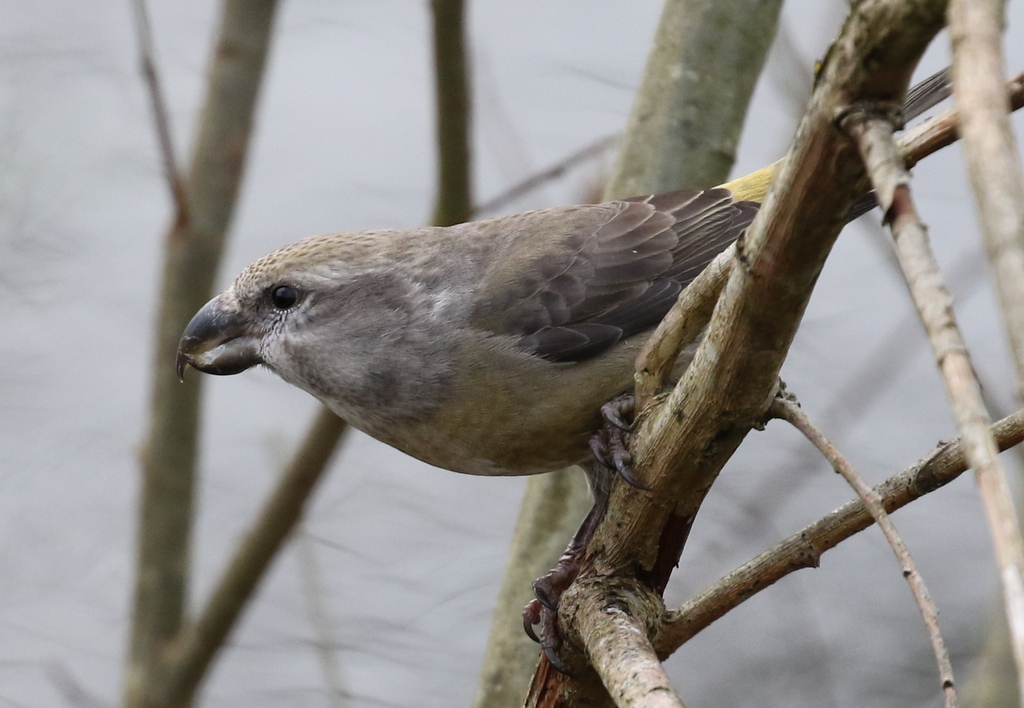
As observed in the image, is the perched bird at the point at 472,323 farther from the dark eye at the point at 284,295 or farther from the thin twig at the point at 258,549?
the thin twig at the point at 258,549

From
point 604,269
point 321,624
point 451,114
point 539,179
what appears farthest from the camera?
point 321,624

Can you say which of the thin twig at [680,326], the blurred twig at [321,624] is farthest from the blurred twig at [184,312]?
the thin twig at [680,326]

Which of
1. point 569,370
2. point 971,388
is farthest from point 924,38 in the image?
point 569,370

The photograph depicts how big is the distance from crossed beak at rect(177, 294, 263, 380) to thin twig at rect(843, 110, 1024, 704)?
250 cm

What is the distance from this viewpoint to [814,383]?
17.0ft

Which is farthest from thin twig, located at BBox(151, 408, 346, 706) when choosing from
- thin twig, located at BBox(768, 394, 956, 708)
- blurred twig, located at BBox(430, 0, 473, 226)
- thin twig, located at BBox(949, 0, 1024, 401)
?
thin twig, located at BBox(949, 0, 1024, 401)

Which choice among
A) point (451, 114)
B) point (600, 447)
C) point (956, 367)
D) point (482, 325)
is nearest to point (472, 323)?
point (482, 325)

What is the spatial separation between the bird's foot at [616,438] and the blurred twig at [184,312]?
6.98 feet

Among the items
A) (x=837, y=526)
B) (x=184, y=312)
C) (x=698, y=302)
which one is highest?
(x=698, y=302)

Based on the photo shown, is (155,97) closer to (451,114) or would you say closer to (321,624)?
(451,114)

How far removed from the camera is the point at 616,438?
2.99 m

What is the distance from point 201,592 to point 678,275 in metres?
3.13

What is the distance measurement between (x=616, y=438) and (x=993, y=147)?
81.7 inches

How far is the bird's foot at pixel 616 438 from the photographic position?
257 cm
